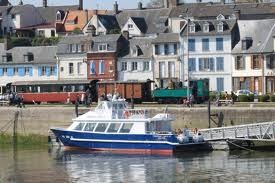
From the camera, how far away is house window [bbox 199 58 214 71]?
318 feet

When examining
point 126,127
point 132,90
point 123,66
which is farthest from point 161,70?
point 126,127

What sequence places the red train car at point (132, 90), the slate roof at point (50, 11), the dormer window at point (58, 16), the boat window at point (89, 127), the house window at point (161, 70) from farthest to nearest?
the slate roof at point (50, 11), the dormer window at point (58, 16), the house window at point (161, 70), the red train car at point (132, 90), the boat window at point (89, 127)

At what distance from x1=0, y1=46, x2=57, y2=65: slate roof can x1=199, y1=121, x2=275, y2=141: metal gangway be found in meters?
46.9

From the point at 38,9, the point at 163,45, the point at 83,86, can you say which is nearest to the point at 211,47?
the point at 163,45

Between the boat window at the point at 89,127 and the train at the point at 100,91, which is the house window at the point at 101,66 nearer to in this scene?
the train at the point at 100,91

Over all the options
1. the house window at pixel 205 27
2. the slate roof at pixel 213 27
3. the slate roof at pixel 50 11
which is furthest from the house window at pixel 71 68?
the slate roof at pixel 50 11

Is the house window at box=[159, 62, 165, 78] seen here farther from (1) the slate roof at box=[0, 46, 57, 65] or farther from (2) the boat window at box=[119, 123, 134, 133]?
(2) the boat window at box=[119, 123, 134, 133]

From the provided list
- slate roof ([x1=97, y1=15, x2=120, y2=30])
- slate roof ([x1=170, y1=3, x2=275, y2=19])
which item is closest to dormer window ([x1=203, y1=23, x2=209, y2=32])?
slate roof ([x1=170, y1=3, x2=275, y2=19])

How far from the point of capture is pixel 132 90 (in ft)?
275

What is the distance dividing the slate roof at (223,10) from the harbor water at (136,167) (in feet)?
192

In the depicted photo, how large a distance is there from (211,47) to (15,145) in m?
31.4

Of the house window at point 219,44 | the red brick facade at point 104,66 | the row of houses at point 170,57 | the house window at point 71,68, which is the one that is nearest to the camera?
the row of houses at point 170,57

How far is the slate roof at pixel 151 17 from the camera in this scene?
12181 centimetres

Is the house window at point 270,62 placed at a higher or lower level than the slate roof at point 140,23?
lower
